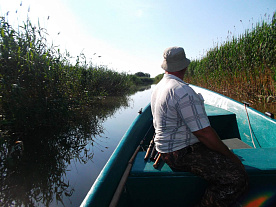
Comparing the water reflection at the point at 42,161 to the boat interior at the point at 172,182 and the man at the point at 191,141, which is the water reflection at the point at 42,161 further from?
the man at the point at 191,141

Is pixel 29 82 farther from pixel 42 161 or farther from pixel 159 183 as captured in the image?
pixel 159 183

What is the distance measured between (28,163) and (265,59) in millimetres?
6448

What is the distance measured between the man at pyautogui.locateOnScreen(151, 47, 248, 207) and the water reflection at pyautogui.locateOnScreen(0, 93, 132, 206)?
1.84 metres

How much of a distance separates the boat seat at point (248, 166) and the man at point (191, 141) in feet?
0.26

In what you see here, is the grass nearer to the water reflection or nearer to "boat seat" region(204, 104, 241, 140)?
"boat seat" region(204, 104, 241, 140)

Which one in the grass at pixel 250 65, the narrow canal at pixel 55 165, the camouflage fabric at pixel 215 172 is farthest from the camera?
the grass at pixel 250 65

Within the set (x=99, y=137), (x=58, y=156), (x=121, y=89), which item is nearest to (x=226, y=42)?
(x=99, y=137)

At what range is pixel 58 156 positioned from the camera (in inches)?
146

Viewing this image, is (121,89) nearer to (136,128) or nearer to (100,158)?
(100,158)

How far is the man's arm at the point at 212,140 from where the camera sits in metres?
1.34

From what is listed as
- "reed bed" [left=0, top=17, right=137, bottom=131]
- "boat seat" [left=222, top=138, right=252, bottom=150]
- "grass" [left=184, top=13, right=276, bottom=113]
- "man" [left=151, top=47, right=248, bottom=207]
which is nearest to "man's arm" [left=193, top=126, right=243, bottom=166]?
"man" [left=151, top=47, right=248, bottom=207]

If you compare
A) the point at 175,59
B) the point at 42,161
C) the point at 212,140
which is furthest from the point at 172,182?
the point at 42,161

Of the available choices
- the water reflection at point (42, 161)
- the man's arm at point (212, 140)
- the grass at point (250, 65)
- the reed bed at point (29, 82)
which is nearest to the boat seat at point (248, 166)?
the man's arm at point (212, 140)

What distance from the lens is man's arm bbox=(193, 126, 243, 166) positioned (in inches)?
52.7
